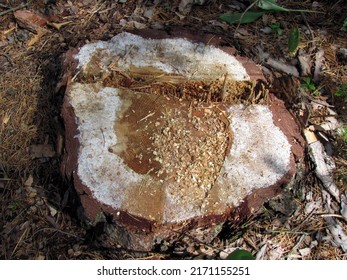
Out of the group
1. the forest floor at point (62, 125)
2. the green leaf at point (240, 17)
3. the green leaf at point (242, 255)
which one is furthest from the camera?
the green leaf at point (240, 17)

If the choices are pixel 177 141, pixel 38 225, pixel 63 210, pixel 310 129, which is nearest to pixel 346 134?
pixel 310 129

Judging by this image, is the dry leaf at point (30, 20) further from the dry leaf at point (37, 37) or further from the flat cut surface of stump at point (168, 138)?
the flat cut surface of stump at point (168, 138)

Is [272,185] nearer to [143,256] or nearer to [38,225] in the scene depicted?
[143,256]

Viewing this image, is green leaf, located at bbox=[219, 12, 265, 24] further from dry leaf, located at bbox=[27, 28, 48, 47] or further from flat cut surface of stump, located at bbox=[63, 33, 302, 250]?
dry leaf, located at bbox=[27, 28, 48, 47]

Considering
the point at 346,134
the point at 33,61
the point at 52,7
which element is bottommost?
the point at 346,134

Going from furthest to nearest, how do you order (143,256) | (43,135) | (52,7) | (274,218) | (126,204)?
(52,7) → (43,135) → (274,218) → (143,256) → (126,204)

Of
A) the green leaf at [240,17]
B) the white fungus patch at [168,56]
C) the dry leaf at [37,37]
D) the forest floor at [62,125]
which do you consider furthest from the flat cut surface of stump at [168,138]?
the dry leaf at [37,37]

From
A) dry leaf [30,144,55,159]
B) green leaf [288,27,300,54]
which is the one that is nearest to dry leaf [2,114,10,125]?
dry leaf [30,144,55,159]
